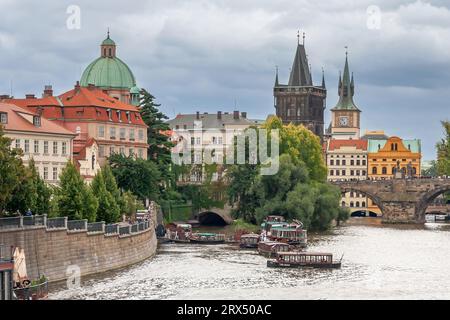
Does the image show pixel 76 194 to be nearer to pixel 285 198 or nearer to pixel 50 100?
pixel 50 100

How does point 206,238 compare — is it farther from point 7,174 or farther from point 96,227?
point 7,174

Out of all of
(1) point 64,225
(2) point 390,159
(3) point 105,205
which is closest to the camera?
(1) point 64,225

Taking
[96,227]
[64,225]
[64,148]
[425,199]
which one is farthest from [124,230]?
[425,199]

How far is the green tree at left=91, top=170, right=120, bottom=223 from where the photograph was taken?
79.2m

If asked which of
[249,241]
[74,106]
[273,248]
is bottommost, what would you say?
[273,248]

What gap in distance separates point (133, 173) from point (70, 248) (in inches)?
1552

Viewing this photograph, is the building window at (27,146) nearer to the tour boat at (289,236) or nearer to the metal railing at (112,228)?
the metal railing at (112,228)

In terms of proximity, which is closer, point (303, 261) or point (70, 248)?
point (70, 248)

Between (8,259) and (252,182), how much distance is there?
64.5 m

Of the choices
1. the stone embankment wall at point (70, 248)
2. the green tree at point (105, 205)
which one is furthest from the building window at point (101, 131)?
the stone embankment wall at point (70, 248)

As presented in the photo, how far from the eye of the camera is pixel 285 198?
115m

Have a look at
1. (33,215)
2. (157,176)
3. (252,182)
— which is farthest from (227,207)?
(33,215)

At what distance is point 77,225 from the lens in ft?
223

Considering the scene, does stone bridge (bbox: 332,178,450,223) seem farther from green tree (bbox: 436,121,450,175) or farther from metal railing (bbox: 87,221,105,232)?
metal railing (bbox: 87,221,105,232)
